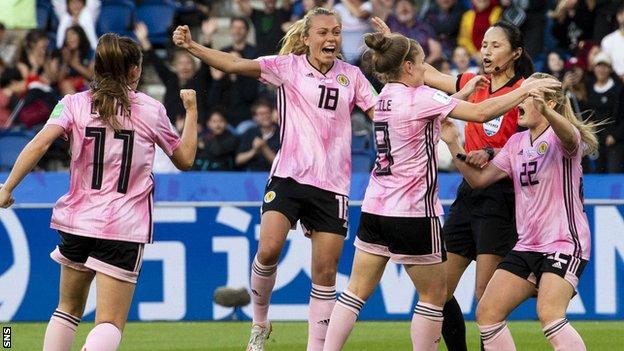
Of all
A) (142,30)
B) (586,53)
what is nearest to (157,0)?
(142,30)

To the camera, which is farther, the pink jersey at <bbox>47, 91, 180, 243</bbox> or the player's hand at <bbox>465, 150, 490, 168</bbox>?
the player's hand at <bbox>465, 150, 490, 168</bbox>

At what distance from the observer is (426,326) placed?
26.4 feet

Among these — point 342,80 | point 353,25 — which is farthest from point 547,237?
point 353,25

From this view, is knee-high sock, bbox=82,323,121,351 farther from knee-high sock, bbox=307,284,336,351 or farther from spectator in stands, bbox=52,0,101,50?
spectator in stands, bbox=52,0,101,50

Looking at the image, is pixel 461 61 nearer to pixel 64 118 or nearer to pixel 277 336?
pixel 277 336

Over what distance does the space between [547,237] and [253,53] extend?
9081 millimetres

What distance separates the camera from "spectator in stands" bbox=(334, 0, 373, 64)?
646 inches

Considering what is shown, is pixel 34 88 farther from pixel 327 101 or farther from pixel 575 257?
pixel 575 257

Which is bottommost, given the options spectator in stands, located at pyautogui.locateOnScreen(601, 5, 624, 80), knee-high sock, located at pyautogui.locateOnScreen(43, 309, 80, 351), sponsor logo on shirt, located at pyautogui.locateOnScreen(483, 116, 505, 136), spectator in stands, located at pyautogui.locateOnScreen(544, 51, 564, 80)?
knee-high sock, located at pyautogui.locateOnScreen(43, 309, 80, 351)

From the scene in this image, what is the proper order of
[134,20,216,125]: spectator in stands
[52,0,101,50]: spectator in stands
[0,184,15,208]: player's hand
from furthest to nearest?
[52,0,101,50]: spectator in stands
[134,20,216,125]: spectator in stands
[0,184,15,208]: player's hand

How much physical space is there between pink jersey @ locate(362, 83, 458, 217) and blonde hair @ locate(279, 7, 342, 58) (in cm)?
103

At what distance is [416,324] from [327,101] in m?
1.61

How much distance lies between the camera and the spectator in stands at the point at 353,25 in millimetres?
16406

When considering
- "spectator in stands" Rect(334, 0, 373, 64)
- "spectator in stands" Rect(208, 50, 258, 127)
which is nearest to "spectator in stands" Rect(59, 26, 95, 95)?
"spectator in stands" Rect(208, 50, 258, 127)
